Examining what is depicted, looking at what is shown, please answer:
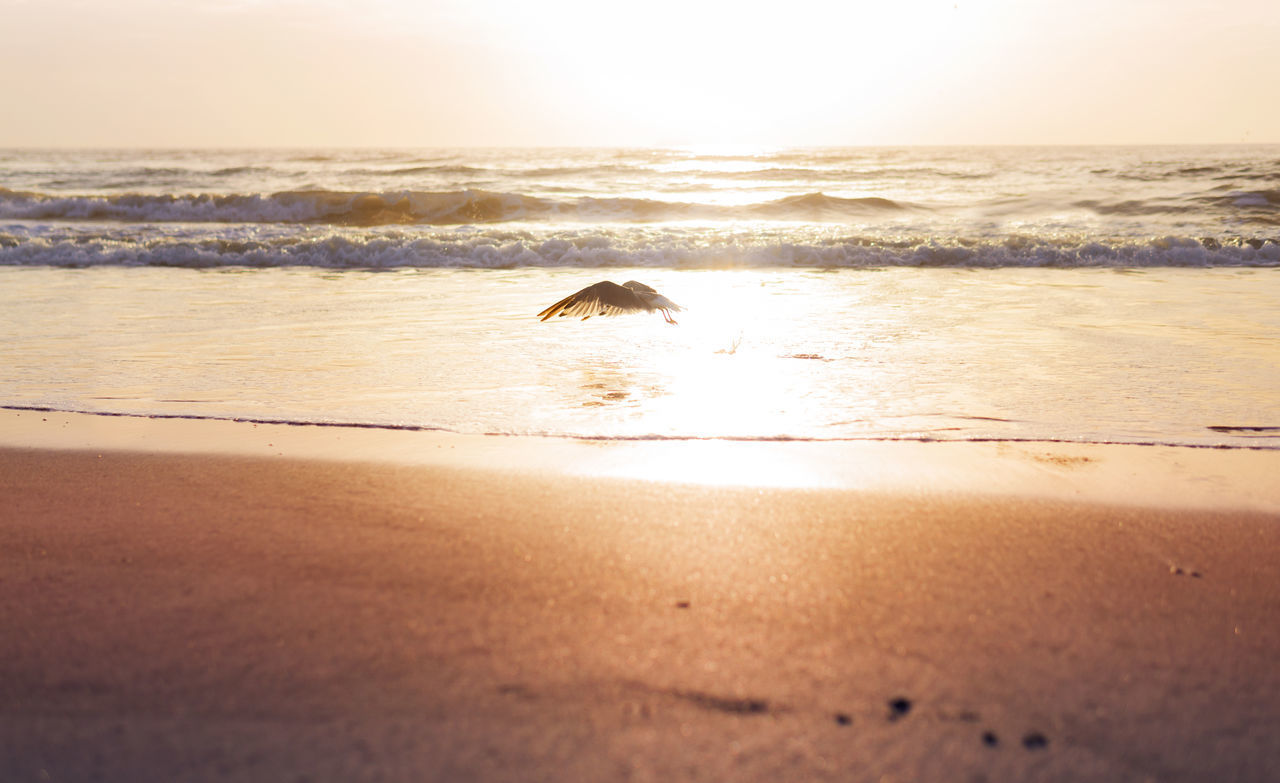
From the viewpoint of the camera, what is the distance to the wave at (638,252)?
41.5 feet

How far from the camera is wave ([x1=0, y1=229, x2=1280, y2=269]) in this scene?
12.7 meters

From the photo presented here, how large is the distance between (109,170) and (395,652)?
36.7 meters

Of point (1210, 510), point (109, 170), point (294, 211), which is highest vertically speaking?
point (109, 170)

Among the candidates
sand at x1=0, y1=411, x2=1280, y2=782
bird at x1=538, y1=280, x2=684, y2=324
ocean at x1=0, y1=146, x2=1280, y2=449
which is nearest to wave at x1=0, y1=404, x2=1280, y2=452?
ocean at x1=0, y1=146, x2=1280, y2=449

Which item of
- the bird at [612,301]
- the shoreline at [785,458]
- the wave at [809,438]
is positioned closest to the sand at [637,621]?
the shoreline at [785,458]

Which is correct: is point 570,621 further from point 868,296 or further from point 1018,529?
point 868,296

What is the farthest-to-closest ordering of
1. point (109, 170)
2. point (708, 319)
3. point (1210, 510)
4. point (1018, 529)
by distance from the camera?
point (109, 170) < point (708, 319) < point (1210, 510) < point (1018, 529)

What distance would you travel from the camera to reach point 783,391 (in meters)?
5.10

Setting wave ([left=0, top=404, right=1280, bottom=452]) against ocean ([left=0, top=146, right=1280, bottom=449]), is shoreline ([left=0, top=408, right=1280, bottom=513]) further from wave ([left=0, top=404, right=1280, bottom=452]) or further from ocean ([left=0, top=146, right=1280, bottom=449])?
ocean ([left=0, top=146, right=1280, bottom=449])

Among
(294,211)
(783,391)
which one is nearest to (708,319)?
(783,391)

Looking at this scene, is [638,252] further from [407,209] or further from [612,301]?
[407,209]

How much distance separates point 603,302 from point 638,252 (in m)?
7.43

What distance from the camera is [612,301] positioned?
245 inches

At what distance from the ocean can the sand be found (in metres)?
0.94
